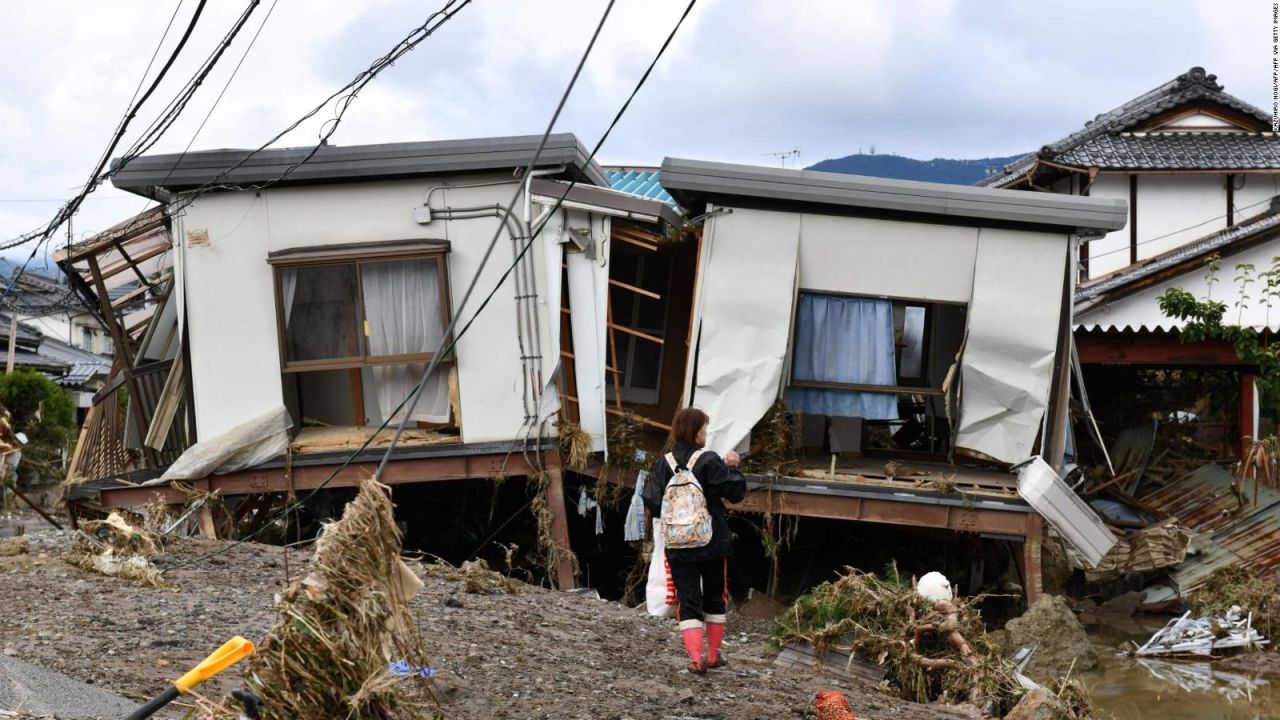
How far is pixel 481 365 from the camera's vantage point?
13.6 meters

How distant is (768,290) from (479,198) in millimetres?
3220

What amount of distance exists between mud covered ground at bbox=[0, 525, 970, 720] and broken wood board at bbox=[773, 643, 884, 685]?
0.21 meters

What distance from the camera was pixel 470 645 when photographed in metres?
8.20

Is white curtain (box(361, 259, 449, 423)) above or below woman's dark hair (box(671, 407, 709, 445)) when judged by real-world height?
above

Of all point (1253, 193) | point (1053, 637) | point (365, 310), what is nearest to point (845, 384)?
point (1053, 637)

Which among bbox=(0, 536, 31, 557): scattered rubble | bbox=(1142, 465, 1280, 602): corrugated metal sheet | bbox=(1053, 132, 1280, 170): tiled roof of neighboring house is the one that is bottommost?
bbox=(1142, 465, 1280, 602): corrugated metal sheet

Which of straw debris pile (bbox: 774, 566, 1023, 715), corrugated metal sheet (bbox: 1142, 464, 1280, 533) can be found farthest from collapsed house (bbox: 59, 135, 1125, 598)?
corrugated metal sheet (bbox: 1142, 464, 1280, 533)

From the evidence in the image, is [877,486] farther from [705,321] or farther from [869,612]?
[869,612]

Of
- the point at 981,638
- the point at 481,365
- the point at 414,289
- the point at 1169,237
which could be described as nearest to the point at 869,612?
the point at 981,638

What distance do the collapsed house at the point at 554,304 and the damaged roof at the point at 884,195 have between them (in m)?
0.02

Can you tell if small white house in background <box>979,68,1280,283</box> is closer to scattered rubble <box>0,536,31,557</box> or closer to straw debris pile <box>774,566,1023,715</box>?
straw debris pile <box>774,566,1023,715</box>

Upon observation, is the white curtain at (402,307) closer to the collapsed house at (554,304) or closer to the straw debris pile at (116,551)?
the collapsed house at (554,304)

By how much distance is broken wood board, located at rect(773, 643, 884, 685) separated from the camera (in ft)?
31.5

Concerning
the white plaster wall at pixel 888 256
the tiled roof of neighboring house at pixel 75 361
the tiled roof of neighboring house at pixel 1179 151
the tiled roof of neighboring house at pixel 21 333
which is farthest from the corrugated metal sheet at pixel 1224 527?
the tiled roof of neighboring house at pixel 21 333
